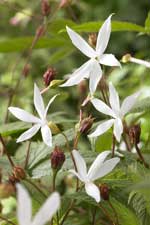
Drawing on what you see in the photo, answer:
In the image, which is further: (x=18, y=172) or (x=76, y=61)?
(x=76, y=61)

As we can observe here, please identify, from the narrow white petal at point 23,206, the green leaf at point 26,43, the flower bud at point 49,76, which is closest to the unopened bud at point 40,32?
the green leaf at point 26,43

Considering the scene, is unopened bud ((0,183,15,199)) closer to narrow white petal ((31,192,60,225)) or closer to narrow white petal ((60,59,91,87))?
narrow white petal ((60,59,91,87))

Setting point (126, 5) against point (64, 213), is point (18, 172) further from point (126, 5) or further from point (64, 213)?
point (126, 5)

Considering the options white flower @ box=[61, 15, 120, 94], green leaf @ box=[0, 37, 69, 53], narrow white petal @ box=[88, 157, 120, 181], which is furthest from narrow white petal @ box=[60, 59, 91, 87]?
green leaf @ box=[0, 37, 69, 53]

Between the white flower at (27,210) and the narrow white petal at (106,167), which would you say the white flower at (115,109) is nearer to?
the narrow white petal at (106,167)

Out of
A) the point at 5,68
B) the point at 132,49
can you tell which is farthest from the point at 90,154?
the point at 132,49

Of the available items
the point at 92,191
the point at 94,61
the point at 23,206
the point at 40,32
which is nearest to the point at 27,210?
the point at 23,206

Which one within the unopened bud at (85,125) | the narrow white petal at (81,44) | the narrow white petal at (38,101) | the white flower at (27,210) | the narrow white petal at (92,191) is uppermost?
the narrow white petal at (81,44)
